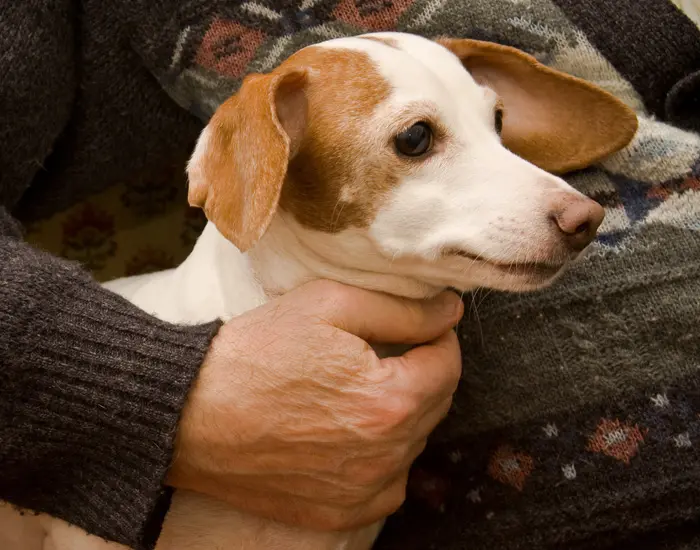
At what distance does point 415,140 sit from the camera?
85cm

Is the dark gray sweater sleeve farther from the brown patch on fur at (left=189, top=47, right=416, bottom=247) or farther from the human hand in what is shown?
the brown patch on fur at (left=189, top=47, right=416, bottom=247)

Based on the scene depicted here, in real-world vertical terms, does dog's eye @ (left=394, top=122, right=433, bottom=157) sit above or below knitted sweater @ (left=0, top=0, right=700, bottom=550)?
above

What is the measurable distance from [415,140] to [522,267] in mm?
198

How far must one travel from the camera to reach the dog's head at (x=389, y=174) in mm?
804

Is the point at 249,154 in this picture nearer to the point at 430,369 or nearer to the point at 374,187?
the point at 374,187

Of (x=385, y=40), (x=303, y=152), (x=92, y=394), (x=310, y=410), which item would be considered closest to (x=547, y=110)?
(x=385, y=40)

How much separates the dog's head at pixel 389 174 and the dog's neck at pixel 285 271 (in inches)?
0.6

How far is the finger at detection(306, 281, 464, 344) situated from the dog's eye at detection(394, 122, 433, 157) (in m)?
0.20

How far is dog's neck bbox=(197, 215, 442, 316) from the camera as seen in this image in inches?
37.2

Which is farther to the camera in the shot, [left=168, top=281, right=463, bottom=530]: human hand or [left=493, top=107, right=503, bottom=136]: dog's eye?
[left=493, top=107, right=503, bottom=136]: dog's eye

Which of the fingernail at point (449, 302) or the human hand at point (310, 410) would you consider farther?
the fingernail at point (449, 302)

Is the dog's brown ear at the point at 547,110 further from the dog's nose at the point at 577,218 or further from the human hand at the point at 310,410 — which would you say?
the human hand at the point at 310,410

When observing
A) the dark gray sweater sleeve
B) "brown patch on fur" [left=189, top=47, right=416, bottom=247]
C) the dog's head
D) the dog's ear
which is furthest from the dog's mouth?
the dark gray sweater sleeve

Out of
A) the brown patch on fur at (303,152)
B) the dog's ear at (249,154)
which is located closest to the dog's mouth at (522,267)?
the brown patch on fur at (303,152)
